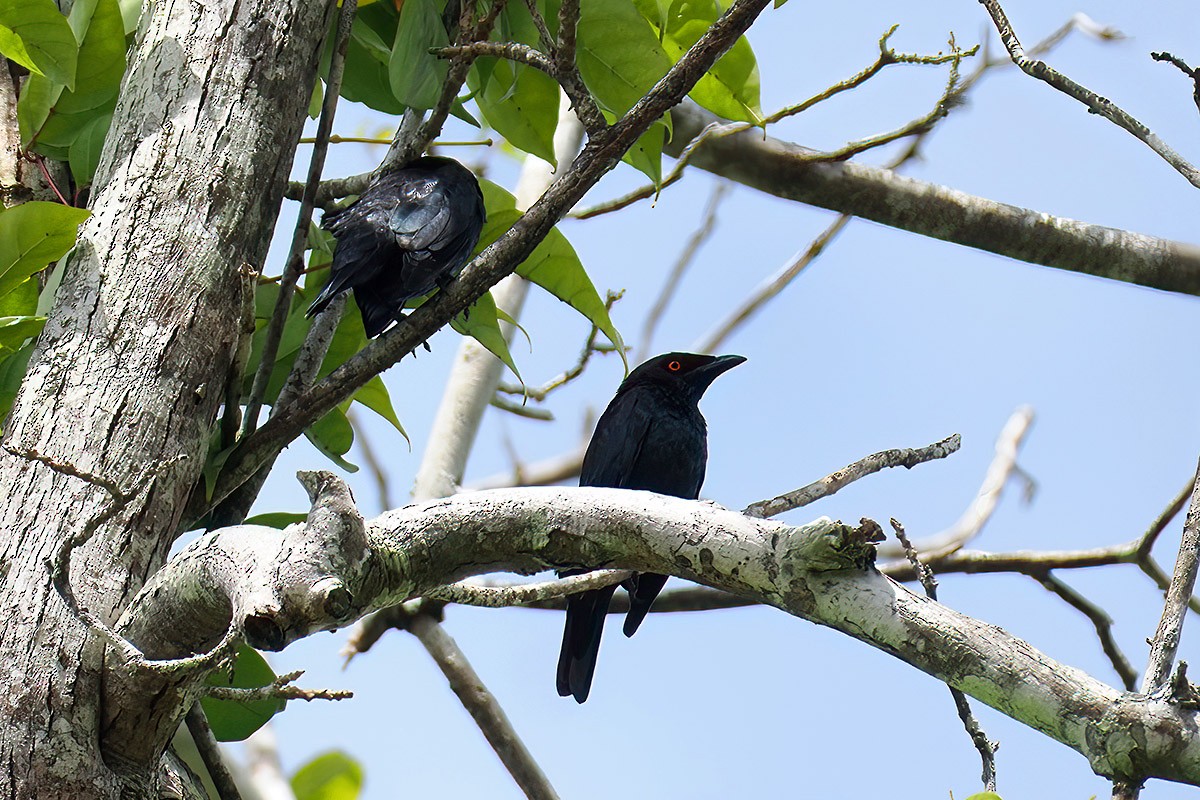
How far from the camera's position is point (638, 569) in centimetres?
185

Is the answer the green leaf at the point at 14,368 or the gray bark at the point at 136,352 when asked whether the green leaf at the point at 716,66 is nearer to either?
the gray bark at the point at 136,352

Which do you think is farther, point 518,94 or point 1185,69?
point 518,94

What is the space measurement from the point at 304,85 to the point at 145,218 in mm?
447

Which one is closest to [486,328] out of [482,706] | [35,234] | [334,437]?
[334,437]

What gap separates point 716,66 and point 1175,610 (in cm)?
177

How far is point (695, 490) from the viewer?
4699 mm

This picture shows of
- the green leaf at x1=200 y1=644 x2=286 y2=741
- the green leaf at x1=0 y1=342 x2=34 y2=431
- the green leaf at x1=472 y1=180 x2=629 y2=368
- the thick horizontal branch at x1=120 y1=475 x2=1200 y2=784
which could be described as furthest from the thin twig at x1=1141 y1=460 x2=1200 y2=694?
the green leaf at x1=0 y1=342 x2=34 y2=431

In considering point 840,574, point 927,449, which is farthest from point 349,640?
point 840,574

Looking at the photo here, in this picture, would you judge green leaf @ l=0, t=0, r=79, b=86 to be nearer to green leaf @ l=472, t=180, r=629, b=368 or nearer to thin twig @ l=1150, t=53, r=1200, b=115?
green leaf @ l=472, t=180, r=629, b=368

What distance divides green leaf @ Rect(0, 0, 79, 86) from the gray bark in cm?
13

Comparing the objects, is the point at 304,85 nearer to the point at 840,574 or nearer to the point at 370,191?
the point at 370,191

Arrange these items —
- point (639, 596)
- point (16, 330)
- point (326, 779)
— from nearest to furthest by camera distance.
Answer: point (326, 779), point (16, 330), point (639, 596)

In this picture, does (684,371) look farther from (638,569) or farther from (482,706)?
(638,569)

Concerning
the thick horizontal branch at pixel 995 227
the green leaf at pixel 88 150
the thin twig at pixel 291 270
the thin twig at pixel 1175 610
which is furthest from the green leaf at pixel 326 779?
the thick horizontal branch at pixel 995 227
